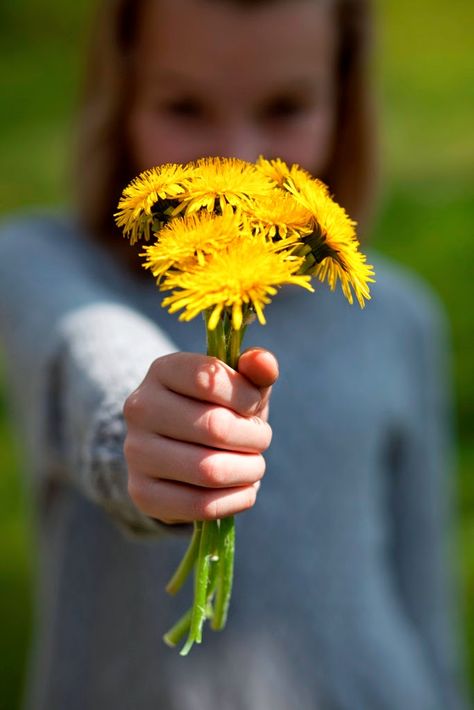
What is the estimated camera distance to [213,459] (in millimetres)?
390

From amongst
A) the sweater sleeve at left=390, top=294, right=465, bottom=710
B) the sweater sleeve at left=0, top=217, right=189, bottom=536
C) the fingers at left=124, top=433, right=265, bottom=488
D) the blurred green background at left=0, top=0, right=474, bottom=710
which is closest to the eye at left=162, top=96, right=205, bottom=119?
the sweater sleeve at left=0, top=217, right=189, bottom=536

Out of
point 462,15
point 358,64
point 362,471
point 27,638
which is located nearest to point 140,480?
point 362,471

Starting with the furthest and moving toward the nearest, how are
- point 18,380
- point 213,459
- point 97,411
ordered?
point 18,380 < point 97,411 < point 213,459

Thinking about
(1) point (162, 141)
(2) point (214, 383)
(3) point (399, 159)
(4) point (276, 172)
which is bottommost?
(2) point (214, 383)

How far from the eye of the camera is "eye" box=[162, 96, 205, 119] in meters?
0.79

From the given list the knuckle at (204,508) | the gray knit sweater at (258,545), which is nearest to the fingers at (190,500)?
the knuckle at (204,508)

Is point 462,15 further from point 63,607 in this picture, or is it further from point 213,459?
point 213,459

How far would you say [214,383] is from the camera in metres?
0.38

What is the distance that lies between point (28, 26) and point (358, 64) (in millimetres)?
3063

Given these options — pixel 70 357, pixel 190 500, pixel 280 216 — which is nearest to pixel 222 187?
pixel 280 216

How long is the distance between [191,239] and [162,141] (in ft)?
1.53

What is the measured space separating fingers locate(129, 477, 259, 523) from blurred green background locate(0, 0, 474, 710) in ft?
3.59

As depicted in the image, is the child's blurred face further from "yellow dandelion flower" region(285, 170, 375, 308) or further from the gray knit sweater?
"yellow dandelion flower" region(285, 170, 375, 308)

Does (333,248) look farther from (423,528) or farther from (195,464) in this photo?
(423,528)
